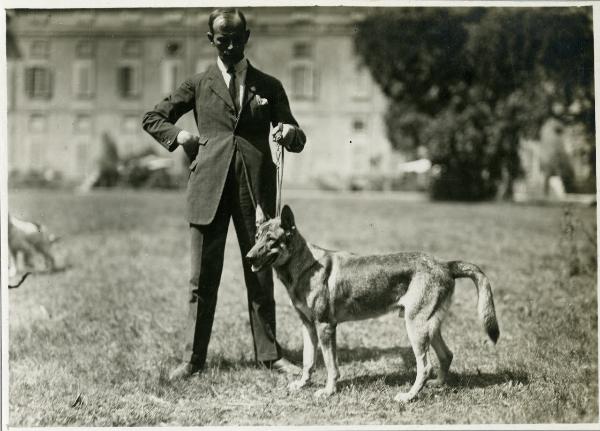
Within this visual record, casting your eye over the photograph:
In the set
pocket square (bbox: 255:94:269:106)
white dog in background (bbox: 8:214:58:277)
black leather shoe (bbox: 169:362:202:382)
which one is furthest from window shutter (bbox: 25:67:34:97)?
black leather shoe (bbox: 169:362:202:382)

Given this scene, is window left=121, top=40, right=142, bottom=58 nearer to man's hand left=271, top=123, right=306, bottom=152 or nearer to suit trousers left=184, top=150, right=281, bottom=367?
suit trousers left=184, top=150, right=281, bottom=367

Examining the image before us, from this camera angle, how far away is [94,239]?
11328mm

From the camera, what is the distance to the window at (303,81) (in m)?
16.6

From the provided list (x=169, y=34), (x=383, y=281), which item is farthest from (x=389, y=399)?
(x=169, y=34)

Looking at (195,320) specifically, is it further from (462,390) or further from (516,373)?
(516,373)

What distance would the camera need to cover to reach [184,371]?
5.19 m

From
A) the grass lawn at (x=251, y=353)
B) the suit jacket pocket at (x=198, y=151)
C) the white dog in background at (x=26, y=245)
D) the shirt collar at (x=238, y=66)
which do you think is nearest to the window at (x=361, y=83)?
the grass lawn at (x=251, y=353)

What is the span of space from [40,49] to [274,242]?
5.80 meters

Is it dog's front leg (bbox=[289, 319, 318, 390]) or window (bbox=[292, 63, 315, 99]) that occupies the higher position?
window (bbox=[292, 63, 315, 99])

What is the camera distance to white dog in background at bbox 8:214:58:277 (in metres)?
7.69

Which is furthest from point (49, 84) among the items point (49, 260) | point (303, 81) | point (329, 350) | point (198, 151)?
point (303, 81)

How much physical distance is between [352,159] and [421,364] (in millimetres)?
19874

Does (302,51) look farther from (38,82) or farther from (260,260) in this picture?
(260,260)

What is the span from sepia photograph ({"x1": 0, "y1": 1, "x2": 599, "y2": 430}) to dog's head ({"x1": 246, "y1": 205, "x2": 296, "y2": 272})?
2 cm
